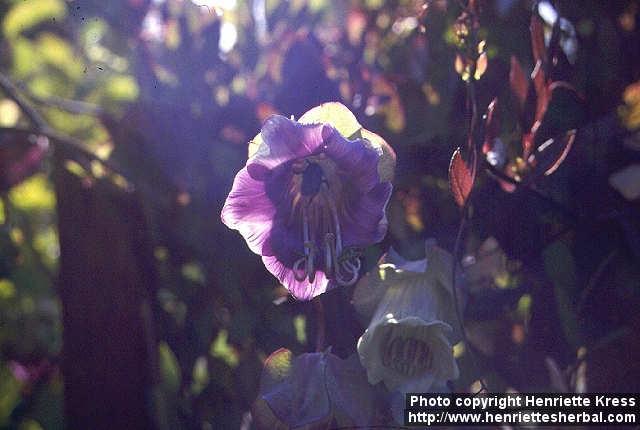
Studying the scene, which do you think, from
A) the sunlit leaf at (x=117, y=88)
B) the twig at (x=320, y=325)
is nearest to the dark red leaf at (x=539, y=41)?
the twig at (x=320, y=325)

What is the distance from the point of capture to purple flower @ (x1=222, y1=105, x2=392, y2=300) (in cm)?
40

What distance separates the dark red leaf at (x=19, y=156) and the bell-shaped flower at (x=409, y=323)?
49 cm

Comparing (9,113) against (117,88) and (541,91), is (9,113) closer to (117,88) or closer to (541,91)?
(117,88)

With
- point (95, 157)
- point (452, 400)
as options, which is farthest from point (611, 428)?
point (95, 157)

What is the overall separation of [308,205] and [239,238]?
0.14 m

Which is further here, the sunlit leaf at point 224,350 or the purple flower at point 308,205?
the sunlit leaf at point 224,350

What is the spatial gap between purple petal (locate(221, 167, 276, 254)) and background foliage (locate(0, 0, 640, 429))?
2.5 inches

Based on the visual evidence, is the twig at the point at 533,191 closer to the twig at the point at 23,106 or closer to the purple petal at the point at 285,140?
the purple petal at the point at 285,140

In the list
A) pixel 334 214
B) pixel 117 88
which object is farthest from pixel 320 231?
pixel 117 88

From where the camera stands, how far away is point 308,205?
0.45 metres

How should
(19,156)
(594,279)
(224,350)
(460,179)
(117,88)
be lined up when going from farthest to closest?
(117,88)
(19,156)
(224,350)
(594,279)
(460,179)

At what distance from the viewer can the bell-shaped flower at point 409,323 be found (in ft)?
1.32

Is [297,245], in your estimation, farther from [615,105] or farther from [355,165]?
[615,105]

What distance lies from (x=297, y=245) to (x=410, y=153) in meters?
0.16
